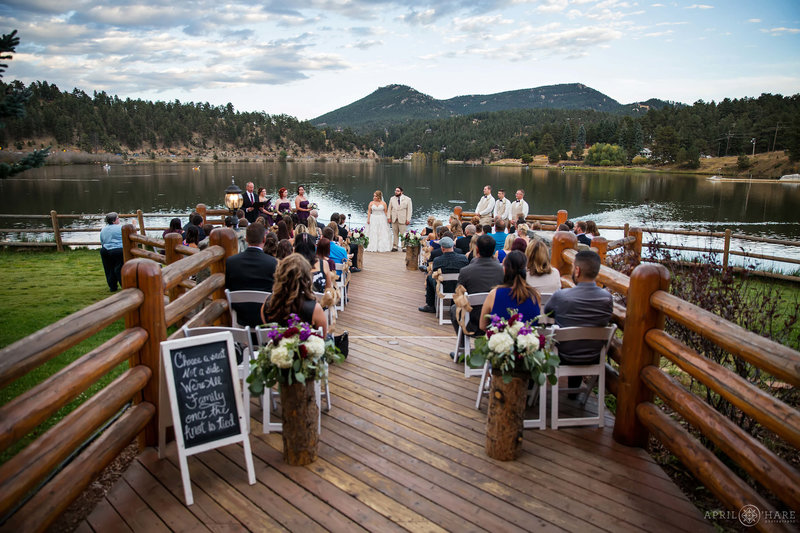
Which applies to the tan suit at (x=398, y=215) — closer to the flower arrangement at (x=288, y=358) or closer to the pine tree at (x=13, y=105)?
the pine tree at (x=13, y=105)

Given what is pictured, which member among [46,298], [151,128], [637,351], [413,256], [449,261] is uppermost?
[151,128]

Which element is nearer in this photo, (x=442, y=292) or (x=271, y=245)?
(x=271, y=245)

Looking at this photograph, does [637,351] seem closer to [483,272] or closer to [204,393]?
[483,272]

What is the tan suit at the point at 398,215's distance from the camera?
1430 centimetres

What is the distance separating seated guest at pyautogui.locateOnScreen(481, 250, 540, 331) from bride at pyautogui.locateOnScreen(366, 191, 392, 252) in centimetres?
975

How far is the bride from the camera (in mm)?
13766

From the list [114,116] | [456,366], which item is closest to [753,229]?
[456,366]

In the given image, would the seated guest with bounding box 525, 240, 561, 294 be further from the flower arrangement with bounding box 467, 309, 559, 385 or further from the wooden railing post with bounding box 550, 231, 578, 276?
the flower arrangement with bounding box 467, 309, 559, 385

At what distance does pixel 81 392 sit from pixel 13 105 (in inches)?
133

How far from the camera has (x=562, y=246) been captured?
5914 mm

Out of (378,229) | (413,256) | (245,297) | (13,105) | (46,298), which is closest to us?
(13,105)

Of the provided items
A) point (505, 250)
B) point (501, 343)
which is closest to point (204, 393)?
point (501, 343)

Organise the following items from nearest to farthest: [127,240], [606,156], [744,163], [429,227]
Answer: [127,240] → [429,227] → [744,163] → [606,156]

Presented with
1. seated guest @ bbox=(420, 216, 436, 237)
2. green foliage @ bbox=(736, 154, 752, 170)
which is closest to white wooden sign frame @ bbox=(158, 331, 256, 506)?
seated guest @ bbox=(420, 216, 436, 237)
